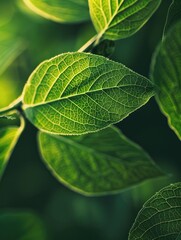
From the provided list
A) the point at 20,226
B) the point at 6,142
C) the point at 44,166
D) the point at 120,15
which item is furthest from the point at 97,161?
the point at 44,166

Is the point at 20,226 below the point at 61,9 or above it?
below

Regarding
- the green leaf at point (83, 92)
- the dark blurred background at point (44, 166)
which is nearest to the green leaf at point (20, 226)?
the dark blurred background at point (44, 166)

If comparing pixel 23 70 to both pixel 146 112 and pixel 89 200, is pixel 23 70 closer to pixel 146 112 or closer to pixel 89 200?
pixel 146 112

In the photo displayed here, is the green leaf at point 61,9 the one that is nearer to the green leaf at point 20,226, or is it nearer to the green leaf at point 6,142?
the green leaf at point 6,142

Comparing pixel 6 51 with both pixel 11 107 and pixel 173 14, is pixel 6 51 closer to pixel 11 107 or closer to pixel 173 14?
pixel 11 107

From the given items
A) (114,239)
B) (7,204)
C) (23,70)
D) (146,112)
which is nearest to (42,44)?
(23,70)

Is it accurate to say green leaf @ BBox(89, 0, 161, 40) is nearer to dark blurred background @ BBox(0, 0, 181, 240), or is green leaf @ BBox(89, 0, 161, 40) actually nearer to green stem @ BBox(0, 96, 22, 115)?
green stem @ BBox(0, 96, 22, 115)
